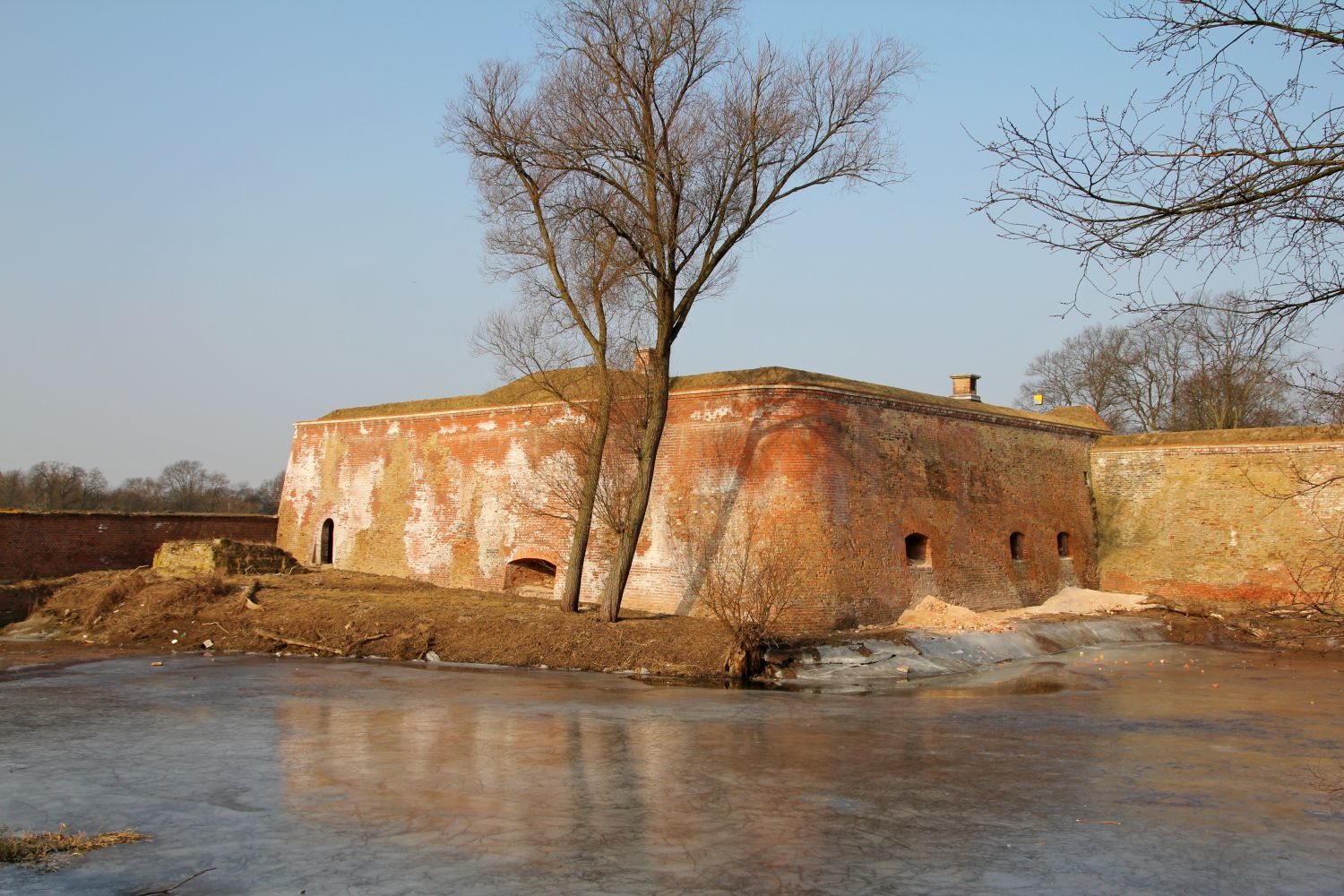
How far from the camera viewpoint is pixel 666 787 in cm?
797

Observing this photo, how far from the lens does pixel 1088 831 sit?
6.87 meters

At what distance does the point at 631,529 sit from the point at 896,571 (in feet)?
16.6

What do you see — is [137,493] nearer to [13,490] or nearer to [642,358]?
[13,490]

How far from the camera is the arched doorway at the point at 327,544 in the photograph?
84.9 ft

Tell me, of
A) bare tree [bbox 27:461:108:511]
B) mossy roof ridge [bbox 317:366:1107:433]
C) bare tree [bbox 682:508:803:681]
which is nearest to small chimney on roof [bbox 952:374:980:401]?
mossy roof ridge [bbox 317:366:1107:433]

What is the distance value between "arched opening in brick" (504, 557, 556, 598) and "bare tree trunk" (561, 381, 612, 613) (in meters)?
3.91

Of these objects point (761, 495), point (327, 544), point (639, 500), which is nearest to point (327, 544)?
point (327, 544)

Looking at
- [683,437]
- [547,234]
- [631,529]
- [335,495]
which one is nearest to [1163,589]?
[683,437]

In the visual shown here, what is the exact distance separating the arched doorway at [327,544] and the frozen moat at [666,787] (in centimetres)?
1265

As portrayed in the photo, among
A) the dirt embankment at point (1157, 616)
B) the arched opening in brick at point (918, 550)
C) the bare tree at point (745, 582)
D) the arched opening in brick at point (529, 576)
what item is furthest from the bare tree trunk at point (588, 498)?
the arched opening in brick at point (918, 550)

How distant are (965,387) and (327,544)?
16069 mm

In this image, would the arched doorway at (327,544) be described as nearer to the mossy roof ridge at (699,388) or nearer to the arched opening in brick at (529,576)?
the mossy roof ridge at (699,388)

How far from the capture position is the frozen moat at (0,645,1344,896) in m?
5.95

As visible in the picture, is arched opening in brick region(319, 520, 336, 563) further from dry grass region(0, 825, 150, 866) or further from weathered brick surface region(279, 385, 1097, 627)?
dry grass region(0, 825, 150, 866)
